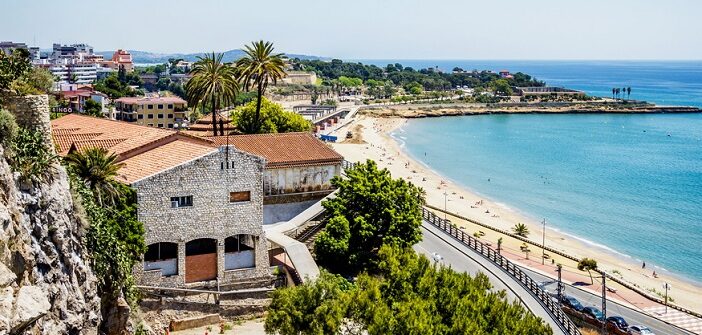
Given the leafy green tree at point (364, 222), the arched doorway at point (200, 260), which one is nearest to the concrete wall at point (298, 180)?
the leafy green tree at point (364, 222)

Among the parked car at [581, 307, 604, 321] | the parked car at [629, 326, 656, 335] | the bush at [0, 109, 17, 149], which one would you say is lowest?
the parked car at [629, 326, 656, 335]

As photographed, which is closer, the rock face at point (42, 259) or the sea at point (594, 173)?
the rock face at point (42, 259)

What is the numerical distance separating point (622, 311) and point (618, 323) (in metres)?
5.54

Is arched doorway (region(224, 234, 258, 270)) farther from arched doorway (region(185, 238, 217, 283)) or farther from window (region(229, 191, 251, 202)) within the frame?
window (region(229, 191, 251, 202))

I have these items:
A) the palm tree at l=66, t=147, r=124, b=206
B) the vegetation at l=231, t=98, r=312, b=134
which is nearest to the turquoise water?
the vegetation at l=231, t=98, r=312, b=134

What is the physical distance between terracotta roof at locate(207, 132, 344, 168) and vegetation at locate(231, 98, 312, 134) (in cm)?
1617

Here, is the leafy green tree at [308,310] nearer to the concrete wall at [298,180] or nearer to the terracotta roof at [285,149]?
the concrete wall at [298,180]

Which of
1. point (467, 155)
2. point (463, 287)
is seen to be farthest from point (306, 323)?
point (467, 155)

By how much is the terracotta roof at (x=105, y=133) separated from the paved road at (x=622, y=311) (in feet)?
→ 91.5

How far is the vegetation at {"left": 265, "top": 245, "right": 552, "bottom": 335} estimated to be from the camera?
23891 mm

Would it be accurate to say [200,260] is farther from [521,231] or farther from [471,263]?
[521,231]

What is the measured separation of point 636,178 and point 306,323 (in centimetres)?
8563

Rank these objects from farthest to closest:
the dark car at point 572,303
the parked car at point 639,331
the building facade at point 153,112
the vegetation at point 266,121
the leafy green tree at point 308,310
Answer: the building facade at point 153,112 < the vegetation at point 266,121 < the dark car at point 572,303 < the parked car at point 639,331 < the leafy green tree at point 308,310

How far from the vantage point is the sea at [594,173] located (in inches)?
2754
